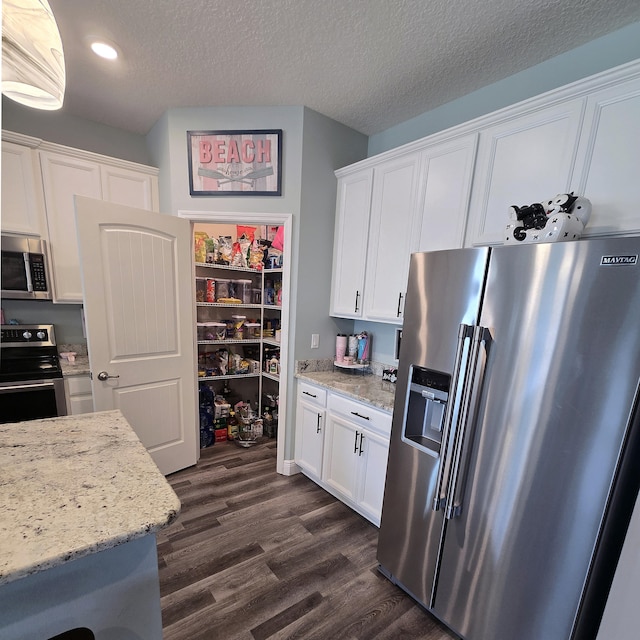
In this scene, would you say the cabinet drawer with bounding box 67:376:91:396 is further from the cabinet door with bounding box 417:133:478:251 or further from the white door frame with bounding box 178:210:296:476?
the cabinet door with bounding box 417:133:478:251

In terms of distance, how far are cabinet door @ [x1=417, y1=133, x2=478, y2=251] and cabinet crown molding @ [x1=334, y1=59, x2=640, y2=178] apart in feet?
0.15

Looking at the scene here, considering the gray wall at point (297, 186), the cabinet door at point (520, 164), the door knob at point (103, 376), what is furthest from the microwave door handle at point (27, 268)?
the cabinet door at point (520, 164)

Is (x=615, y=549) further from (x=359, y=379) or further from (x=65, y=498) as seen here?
(x=65, y=498)

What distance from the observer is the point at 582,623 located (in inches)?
42.9

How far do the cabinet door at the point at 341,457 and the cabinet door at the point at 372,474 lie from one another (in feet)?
0.19

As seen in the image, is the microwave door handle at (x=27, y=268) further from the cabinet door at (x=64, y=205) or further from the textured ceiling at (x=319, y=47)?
the textured ceiling at (x=319, y=47)

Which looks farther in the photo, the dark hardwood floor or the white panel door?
the white panel door

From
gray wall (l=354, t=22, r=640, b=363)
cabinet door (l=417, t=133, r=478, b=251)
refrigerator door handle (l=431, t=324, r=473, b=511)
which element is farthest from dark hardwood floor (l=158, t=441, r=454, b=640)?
cabinet door (l=417, t=133, r=478, b=251)

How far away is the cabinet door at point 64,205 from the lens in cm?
225

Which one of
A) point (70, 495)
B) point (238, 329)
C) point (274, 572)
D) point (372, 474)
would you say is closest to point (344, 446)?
point (372, 474)

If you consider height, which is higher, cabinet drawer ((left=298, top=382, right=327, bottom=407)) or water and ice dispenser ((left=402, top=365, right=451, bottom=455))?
water and ice dispenser ((left=402, top=365, right=451, bottom=455))

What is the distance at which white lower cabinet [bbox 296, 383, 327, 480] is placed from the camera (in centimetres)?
232

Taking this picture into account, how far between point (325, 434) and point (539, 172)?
6.69 feet

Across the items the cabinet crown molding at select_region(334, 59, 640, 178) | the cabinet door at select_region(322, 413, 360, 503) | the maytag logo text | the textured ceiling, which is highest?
the textured ceiling
